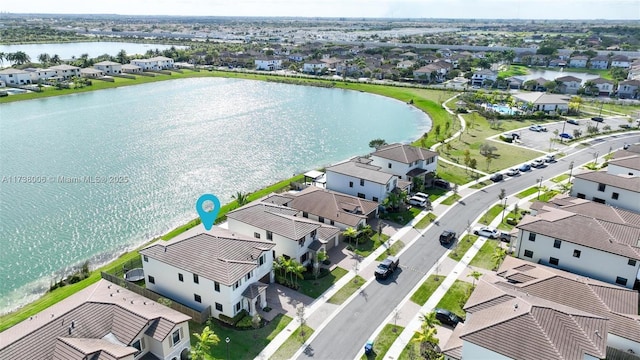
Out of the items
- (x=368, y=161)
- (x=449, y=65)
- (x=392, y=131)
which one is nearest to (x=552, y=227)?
(x=368, y=161)

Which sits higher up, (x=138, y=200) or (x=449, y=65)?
(x=449, y=65)

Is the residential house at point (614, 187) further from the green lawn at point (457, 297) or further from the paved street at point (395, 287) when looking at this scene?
the green lawn at point (457, 297)

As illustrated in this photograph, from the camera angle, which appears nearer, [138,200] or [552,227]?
[552,227]

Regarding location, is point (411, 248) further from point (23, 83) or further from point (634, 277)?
point (23, 83)

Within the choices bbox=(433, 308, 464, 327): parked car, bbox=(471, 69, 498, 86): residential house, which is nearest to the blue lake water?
bbox=(433, 308, 464, 327): parked car

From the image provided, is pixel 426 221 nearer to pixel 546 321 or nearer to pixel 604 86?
pixel 546 321

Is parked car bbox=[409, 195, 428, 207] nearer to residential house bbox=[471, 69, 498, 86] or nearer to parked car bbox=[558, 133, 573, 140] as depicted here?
parked car bbox=[558, 133, 573, 140]
